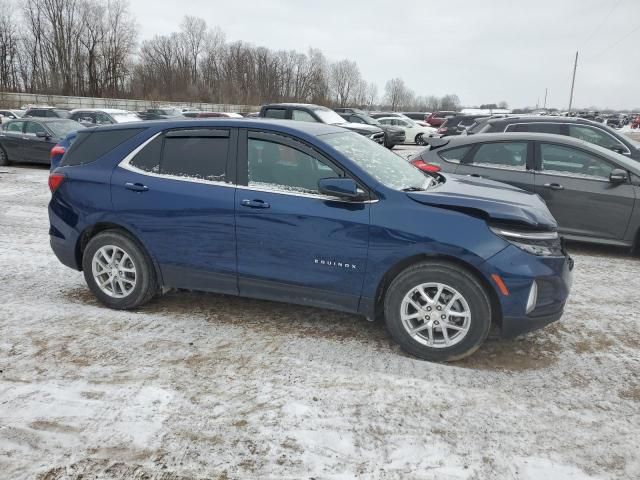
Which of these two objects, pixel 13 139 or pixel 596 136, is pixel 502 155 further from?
pixel 13 139

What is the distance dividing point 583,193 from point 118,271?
18.4 feet

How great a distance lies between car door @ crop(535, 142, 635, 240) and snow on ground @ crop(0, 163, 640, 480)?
1.92 m

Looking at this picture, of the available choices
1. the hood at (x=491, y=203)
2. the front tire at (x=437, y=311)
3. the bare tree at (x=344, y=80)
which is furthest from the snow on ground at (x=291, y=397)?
the bare tree at (x=344, y=80)

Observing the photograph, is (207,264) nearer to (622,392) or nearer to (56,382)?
(56,382)

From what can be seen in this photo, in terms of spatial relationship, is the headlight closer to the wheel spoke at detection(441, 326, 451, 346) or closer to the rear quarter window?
the wheel spoke at detection(441, 326, 451, 346)

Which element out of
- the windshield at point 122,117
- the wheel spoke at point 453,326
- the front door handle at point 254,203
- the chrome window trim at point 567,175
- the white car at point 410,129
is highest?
the white car at point 410,129

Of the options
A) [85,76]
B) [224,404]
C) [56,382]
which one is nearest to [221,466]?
[224,404]

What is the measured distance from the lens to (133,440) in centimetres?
263

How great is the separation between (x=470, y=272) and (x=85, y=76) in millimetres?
71723

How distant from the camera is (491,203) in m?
3.52

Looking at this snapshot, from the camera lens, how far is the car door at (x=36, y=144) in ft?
43.6

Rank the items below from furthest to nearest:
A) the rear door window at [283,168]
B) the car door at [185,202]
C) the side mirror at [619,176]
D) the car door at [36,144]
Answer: the car door at [36,144], the side mirror at [619,176], the car door at [185,202], the rear door window at [283,168]

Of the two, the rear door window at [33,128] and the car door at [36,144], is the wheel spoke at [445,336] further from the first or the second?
the rear door window at [33,128]

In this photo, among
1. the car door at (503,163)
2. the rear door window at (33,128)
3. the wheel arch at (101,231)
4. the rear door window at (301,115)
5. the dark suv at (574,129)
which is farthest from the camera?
the rear door window at (301,115)
